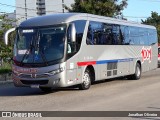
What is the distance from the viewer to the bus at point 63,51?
15719 mm

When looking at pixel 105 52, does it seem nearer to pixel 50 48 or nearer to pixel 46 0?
pixel 50 48

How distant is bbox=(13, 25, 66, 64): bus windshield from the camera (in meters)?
15.8

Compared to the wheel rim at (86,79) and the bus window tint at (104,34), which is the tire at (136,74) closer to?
the bus window tint at (104,34)

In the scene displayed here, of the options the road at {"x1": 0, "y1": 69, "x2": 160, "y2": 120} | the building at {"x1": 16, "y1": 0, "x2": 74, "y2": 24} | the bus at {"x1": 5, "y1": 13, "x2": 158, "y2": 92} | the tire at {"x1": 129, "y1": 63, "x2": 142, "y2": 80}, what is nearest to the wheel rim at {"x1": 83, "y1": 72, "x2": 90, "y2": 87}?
the bus at {"x1": 5, "y1": 13, "x2": 158, "y2": 92}

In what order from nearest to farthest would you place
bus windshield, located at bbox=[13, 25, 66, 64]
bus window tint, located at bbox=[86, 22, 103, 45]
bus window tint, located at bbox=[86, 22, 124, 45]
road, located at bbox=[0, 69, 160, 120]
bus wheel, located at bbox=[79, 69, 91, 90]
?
road, located at bbox=[0, 69, 160, 120], bus windshield, located at bbox=[13, 25, 66, 64], bus wheel, located at bbox=[79, 69, 91, 90], bus window tint, located at bbox=[86, 22, 103, 45], bus window tint, located at bbox=[86, 22, 124, 45]

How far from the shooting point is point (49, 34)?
52.6 feet

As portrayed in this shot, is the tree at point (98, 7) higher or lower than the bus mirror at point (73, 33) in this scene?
higher

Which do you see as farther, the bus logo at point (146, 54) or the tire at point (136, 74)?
the bus logo at point (146, 54)

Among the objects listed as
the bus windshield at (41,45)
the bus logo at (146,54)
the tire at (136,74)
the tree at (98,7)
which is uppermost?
the tree at (98,7)

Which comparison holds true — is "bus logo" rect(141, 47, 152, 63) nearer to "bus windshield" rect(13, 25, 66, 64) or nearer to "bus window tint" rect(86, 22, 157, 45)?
"bus window tint" rect(86, 22, 157, 45)

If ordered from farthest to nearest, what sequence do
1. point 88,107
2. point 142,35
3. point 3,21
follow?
point 3,21 < point 142,35 < point 88,107

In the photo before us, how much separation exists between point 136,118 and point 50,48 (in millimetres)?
6218

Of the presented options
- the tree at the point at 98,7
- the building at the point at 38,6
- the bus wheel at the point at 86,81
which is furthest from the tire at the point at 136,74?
the building at the point at 38,6

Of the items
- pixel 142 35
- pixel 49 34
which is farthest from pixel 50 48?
pixel 142 35
